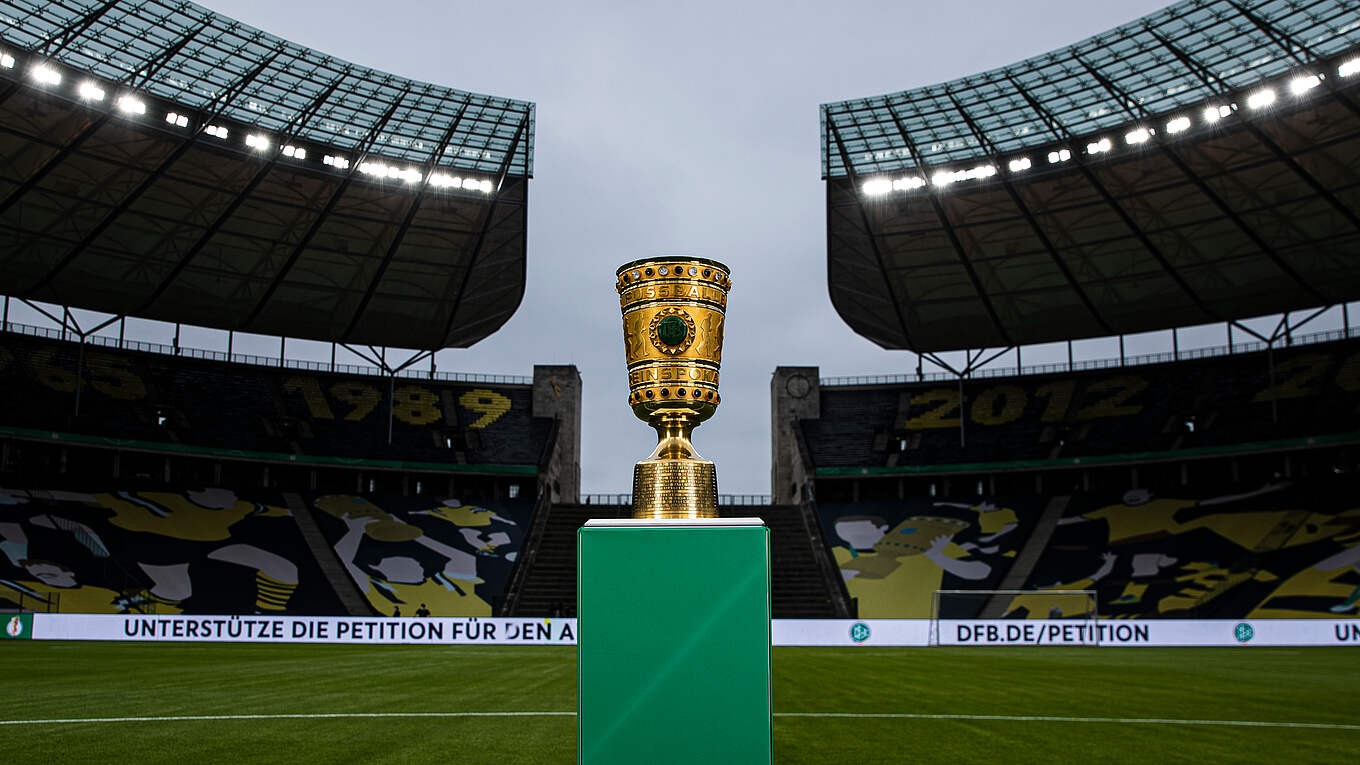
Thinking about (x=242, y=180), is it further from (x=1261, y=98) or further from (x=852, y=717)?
(x=1261, y=98)

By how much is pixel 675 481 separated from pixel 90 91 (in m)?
35.1

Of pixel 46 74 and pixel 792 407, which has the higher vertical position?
pixel 46 74

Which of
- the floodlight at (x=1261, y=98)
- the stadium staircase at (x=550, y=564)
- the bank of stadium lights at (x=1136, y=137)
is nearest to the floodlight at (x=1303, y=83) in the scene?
the bank of stadium lights at (x=1136, y=137)

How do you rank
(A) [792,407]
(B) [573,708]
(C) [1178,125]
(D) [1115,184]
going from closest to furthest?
(B) [573,708], (C) [1178,125], (D) [1115,184], (A) [792,407]

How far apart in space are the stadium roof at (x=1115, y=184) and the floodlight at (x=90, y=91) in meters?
26.7

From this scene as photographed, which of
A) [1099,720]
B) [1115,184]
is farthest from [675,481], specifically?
[1115,184]

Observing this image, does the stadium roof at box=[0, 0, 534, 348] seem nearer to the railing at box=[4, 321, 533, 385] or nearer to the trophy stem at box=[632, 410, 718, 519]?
the railing at box=[4, 321, 533, 385]

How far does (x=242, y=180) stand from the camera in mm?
39375

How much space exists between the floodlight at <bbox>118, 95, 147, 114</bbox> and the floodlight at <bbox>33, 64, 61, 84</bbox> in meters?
1.94

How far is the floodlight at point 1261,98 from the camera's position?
34.3 metres

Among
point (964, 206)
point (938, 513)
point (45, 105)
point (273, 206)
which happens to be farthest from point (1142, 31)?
point (45, 105)

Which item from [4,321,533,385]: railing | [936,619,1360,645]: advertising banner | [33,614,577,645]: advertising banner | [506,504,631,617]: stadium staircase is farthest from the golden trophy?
[4,321,533,385]: railing

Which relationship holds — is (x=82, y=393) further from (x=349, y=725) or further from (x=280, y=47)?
(x=349, y=725)

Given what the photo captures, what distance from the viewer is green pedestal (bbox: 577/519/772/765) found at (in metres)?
5.71
